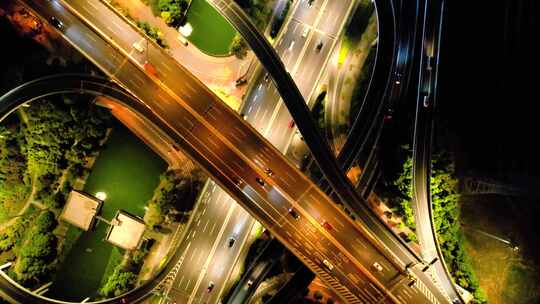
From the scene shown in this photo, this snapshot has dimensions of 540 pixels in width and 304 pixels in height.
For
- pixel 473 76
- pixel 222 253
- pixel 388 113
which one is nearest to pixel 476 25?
pixel 473 76

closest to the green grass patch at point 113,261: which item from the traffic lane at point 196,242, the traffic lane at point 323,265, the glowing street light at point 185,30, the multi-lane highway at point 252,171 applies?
the traffic lane at point 196,242

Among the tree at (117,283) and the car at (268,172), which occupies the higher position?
the car at (268,172)

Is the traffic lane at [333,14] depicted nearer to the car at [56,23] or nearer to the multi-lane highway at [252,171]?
the multi-lane highway at [252,171]

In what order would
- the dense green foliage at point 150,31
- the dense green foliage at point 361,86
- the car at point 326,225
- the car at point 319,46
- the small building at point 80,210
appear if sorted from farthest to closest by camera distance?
1. the dense green foliage at point 361,86
2. the car at point 319,46
3. the dense green foliage at point 150,31
4. the small building at point 80,210
5. the car at point 326,225

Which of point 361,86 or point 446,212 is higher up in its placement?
point 361,86

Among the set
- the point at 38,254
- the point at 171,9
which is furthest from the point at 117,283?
the point at 171,9

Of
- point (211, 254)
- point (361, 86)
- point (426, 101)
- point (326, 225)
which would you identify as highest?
point (361, 86)

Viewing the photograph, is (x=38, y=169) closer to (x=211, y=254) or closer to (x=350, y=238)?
(x=211, y=254)
